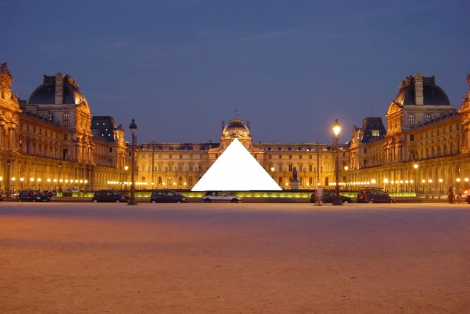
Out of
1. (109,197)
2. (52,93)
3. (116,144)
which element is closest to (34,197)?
(109,197)

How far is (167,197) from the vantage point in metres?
41.2

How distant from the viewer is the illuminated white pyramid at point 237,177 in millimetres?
46625

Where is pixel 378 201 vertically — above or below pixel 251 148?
below

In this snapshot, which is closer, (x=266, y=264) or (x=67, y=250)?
(x=266, y=264)

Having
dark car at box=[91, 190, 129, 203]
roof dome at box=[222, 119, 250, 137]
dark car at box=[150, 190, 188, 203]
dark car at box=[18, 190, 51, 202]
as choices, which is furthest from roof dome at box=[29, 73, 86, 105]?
roof dome at box=[222, 119, 250, 137]

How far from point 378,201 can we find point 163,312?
36.8 meters

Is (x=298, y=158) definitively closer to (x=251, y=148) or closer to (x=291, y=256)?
(x=251, y=148)

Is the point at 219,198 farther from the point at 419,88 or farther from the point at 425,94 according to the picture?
the point at 425,94

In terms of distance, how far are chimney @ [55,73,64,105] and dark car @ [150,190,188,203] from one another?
153ft

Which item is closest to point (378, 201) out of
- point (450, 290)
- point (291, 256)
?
point (291, 256)

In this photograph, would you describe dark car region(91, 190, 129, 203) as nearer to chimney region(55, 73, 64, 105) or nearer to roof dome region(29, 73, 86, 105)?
roof dome region(29, 73, 86, 105)

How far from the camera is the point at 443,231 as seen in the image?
51.1 ft

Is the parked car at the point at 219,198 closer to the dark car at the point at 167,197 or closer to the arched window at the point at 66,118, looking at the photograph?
the dark car at the point at 167,197

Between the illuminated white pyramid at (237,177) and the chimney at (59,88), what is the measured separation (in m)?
42.3
